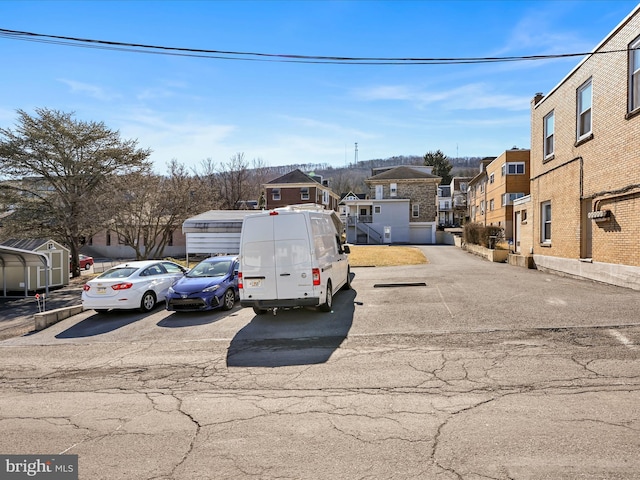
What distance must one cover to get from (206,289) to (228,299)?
2.72 ft

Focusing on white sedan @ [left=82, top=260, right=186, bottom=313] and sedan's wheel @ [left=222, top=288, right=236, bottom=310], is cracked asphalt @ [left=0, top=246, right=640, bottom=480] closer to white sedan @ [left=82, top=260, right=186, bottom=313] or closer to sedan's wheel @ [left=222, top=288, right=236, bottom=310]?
sedan's wheel @ [left=222, top=288, right=236, bottom=310]

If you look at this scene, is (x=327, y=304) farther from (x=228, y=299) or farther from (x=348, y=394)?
(x=348, y=394)

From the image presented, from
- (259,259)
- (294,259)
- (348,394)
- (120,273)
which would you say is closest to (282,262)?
(294,259)

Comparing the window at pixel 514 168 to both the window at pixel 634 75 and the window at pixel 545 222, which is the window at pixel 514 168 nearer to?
the window at pixel 545 222

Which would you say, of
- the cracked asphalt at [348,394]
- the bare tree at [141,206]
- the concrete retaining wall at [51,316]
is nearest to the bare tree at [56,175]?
the bare tree at [141,206]

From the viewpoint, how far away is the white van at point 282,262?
9805 mm

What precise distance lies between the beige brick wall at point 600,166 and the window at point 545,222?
608 mm

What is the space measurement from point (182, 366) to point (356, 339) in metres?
3.26

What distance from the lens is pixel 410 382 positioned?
5.88 m

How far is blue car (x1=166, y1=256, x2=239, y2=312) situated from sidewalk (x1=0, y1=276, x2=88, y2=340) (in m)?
4.29

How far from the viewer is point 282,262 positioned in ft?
32.4

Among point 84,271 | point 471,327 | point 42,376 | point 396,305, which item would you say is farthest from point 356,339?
point 84,271

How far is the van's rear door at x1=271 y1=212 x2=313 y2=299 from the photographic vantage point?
9.79 metres

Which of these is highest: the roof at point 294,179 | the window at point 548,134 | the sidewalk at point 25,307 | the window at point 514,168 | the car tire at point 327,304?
the roof at point 294,179
